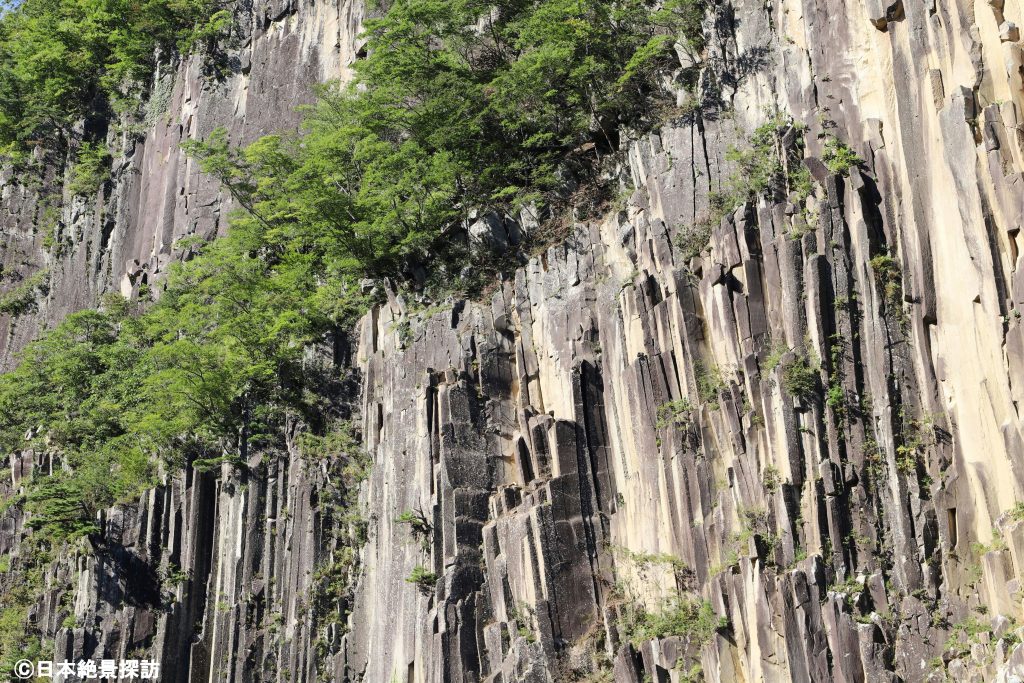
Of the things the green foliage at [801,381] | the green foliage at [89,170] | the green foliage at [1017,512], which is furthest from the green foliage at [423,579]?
the green foliage at [89,170]

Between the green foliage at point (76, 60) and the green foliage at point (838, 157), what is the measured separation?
32.6 m

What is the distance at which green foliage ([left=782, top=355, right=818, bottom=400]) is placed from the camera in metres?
19.6

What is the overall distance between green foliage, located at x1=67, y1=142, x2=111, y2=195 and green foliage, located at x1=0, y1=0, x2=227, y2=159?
2.07m

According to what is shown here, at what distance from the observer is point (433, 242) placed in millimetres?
28969

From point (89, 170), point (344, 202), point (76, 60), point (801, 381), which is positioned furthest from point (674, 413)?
point (76, 60)

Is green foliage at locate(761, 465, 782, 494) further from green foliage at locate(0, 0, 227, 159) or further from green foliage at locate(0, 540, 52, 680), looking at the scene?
green foliage at locate(0, 0, 227, 159)

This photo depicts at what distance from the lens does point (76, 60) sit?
165 feet

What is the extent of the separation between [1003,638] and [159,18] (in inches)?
1623

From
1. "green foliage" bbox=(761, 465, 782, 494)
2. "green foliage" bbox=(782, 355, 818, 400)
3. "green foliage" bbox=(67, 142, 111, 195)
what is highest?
"green foliage" bbox=(67, 142, 111, 195)

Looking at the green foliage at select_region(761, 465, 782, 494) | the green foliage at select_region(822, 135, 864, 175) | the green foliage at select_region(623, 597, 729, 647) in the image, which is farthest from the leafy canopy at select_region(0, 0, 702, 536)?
the green foliage at select_region(623, 597, 729, 647)

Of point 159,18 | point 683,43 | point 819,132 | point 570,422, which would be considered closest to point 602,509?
point 570,422

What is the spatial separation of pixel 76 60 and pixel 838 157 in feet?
127

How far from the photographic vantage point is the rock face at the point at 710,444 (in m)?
17.7

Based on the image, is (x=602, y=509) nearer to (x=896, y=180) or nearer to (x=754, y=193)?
(x=754, y=193)
